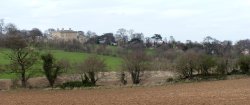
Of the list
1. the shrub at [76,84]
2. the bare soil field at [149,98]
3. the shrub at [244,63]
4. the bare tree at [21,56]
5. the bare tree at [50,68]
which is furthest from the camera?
the shrub at [244,63]

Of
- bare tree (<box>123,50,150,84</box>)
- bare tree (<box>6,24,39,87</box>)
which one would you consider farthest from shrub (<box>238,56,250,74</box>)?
bare tree (<box>6,24,39,87</box>)

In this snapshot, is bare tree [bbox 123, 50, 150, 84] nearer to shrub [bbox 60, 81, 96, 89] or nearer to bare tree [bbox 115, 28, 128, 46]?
shrub [bbox 60, 81, 96, 89]

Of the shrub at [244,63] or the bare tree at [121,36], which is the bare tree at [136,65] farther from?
the bare tree at [121,36]

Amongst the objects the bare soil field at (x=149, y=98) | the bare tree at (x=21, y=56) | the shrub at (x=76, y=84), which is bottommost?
the bare soil field at (x=149, y=98)

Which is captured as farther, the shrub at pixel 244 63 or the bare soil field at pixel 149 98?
the shrub at pixel 244 63

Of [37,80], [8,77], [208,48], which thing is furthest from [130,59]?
[208,48]

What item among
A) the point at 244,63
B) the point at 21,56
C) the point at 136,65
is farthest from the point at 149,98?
the point at 244,63

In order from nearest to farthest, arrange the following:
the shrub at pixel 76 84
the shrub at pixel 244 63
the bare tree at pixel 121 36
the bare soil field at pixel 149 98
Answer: the bare soil field at pixel 149 98
the shrub at pixel 76 84
the shrub at pixel 244 63
the bare tree at pixel 121 36

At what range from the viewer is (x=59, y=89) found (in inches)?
2094

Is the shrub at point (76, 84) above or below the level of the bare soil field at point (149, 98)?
above

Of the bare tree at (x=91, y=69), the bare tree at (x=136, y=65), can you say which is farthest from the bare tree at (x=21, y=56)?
the bare tree at (x=136, y=65)

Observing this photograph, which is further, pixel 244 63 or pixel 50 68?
pixel 244 63

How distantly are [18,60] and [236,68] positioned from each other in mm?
31389

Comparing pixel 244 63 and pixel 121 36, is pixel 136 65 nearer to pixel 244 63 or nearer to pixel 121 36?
pixel 244 63
